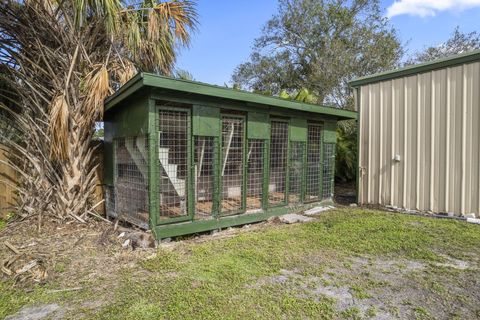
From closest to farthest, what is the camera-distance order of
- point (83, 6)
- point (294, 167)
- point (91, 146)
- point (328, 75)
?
point (83, 6)
point (91, 146)
point (294, 167)
point (328, 75)

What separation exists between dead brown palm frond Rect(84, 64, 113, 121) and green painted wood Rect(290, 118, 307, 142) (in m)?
3.23

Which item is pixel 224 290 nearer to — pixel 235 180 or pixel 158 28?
pixel 235 180

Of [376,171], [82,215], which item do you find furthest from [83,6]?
[376,171]

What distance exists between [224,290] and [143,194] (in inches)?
78.9

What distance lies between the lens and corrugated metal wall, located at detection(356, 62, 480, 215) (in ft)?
16.2

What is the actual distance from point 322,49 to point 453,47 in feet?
19.0

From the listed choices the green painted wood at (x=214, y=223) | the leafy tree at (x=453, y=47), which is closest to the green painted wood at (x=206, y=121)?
the green painted wood at (x=214, y=223)

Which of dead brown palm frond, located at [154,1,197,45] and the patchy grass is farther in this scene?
dead brown palm frond, located at [154,1,197,45]

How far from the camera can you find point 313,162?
5.83 metres

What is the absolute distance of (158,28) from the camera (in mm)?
4449

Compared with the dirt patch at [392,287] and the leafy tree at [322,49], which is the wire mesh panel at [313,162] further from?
the leafy tree at [322,49]

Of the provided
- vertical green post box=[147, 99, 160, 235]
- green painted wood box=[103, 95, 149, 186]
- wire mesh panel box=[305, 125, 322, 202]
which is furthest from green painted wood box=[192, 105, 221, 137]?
wire mesh panel box=[305, 125, 322, 202]

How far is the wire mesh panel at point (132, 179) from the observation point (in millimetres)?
3906

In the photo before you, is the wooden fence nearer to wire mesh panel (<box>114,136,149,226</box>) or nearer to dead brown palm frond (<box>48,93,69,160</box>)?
wire mesh panel (<box>114,136,149,226</box>)
